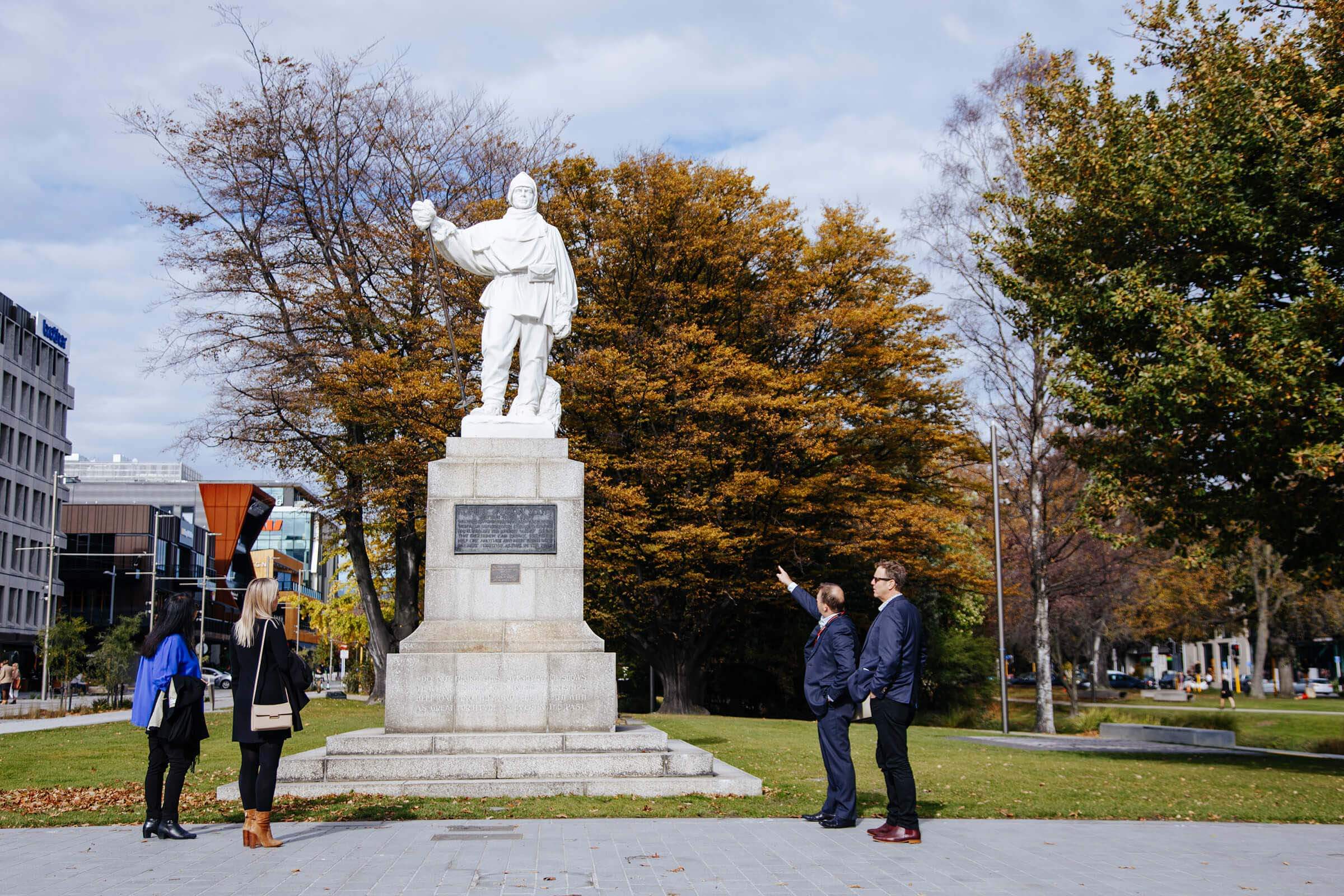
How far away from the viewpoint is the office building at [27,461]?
60.2m

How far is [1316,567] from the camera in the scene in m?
16.7

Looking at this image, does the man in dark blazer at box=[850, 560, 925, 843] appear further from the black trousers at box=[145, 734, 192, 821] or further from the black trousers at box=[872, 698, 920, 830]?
the black trousers at box=[145, 734, 192, 821]

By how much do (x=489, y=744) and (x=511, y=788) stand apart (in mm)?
955

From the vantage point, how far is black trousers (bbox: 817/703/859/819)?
27.4 ft

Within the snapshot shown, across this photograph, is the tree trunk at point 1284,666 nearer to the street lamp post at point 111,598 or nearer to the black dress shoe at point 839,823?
the black dress shoe at point 839,823

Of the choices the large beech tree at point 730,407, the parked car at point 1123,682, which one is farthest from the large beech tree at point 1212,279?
the parked car at point 1123,682

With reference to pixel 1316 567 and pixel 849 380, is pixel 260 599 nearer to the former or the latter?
pixel 1316 567

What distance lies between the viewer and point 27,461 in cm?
6391

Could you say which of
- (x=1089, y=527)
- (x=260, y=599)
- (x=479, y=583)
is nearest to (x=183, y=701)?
Answer: (x=260, y=599)

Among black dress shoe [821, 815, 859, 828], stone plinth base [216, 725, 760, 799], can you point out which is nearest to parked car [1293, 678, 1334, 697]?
stone plinth base [216, 725, 760, 799]

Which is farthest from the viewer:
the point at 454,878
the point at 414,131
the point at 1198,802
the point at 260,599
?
the point at 414,131

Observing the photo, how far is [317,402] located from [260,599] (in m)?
20.5

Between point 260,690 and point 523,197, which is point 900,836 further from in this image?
point 523,197

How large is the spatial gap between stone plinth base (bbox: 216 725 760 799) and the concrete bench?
660 inches
